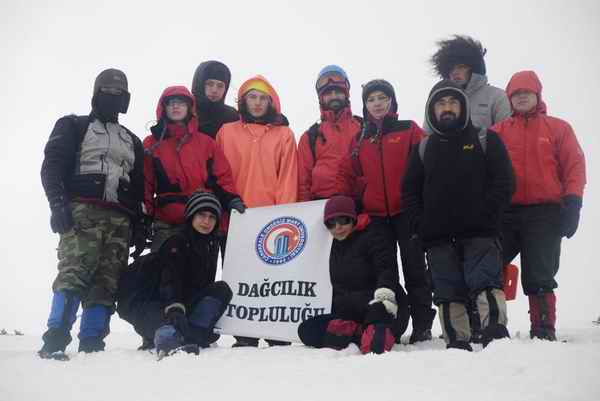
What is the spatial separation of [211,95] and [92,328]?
122 inches

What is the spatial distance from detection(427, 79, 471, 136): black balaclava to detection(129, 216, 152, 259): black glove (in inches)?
109

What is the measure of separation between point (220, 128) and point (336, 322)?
285cm

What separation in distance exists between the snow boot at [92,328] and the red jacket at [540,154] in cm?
372

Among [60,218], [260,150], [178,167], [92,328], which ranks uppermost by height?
[260,150]

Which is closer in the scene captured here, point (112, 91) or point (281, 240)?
point (112, 91)

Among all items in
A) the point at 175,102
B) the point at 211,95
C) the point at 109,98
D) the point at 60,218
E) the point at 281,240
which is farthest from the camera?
the point at 211,95

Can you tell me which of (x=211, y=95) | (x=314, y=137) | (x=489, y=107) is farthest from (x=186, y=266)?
(x=489, y=107)

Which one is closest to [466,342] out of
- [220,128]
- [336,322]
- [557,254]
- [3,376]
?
[336,322]

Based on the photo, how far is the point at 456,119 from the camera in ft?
14.8

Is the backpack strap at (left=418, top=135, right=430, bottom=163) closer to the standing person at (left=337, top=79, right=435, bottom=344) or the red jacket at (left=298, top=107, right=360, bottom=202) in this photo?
the standing person at (left=337, top=79, right=435, bottom=344)

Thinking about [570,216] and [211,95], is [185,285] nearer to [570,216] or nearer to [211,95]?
[211,95]

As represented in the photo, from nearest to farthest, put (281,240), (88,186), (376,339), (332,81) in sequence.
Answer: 1. (376,339)
2. (88,186)
3. (281,240)
4. (332,81)

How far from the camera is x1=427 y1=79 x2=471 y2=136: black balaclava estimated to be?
4.51 metres

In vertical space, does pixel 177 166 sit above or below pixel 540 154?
below
